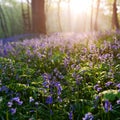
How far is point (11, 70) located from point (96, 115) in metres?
2.65

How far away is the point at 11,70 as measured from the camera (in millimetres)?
5820

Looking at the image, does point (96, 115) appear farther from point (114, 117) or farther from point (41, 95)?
point (41, 95)

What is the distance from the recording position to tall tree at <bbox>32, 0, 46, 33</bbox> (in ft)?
60.1

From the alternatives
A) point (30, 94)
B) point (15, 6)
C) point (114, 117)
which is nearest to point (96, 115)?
point (114, 117)

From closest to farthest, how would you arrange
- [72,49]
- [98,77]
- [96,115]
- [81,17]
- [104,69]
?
[96,115] < [98,77] < [104,69] < [72,49] < [81,17]

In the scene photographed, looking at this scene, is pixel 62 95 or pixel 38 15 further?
pixel 38 15

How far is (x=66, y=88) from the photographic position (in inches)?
191

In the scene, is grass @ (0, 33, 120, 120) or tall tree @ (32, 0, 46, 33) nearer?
grass @ (0, 33, 120, 120)

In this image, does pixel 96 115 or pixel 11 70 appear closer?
pixel 96 115

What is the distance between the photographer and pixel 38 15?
18.6 meters

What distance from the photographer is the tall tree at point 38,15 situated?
60.1 feet

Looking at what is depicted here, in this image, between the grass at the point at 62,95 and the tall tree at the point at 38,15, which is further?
the tall tree at the point at 38,15

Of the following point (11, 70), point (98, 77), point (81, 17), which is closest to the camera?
point (98, 77)

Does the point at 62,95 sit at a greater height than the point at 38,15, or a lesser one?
lesser
